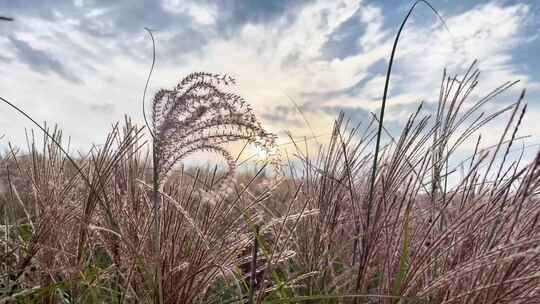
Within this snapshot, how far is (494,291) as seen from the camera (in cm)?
127

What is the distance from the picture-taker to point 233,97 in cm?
117

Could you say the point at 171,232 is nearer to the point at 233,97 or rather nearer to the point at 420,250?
the point at 233,97

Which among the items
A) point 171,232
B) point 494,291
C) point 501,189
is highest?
point 501,189

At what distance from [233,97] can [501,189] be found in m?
0.74

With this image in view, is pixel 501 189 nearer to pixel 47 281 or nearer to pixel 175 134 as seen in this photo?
pixel 175 134

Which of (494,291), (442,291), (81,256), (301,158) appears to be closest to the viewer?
(494,291)

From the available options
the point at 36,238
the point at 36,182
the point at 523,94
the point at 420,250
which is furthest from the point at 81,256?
the point at 523,94

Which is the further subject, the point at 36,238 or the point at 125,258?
the point at 36,238

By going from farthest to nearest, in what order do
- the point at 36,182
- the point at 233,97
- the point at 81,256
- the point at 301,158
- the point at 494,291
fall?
the point at 301,158 < the point at 36,182 < the point at 81,256 < the point at 494,291 < the point at 233,97

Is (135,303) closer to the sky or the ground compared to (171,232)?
closer to the ground

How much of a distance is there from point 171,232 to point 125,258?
0.68ft

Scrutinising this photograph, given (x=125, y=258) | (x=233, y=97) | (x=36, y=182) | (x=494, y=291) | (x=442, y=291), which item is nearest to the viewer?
(x=233, y=97)

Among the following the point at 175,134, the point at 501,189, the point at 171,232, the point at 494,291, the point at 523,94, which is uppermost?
the point at 523,94

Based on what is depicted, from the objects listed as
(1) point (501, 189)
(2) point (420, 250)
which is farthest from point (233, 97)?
(1) point (501, 189)
